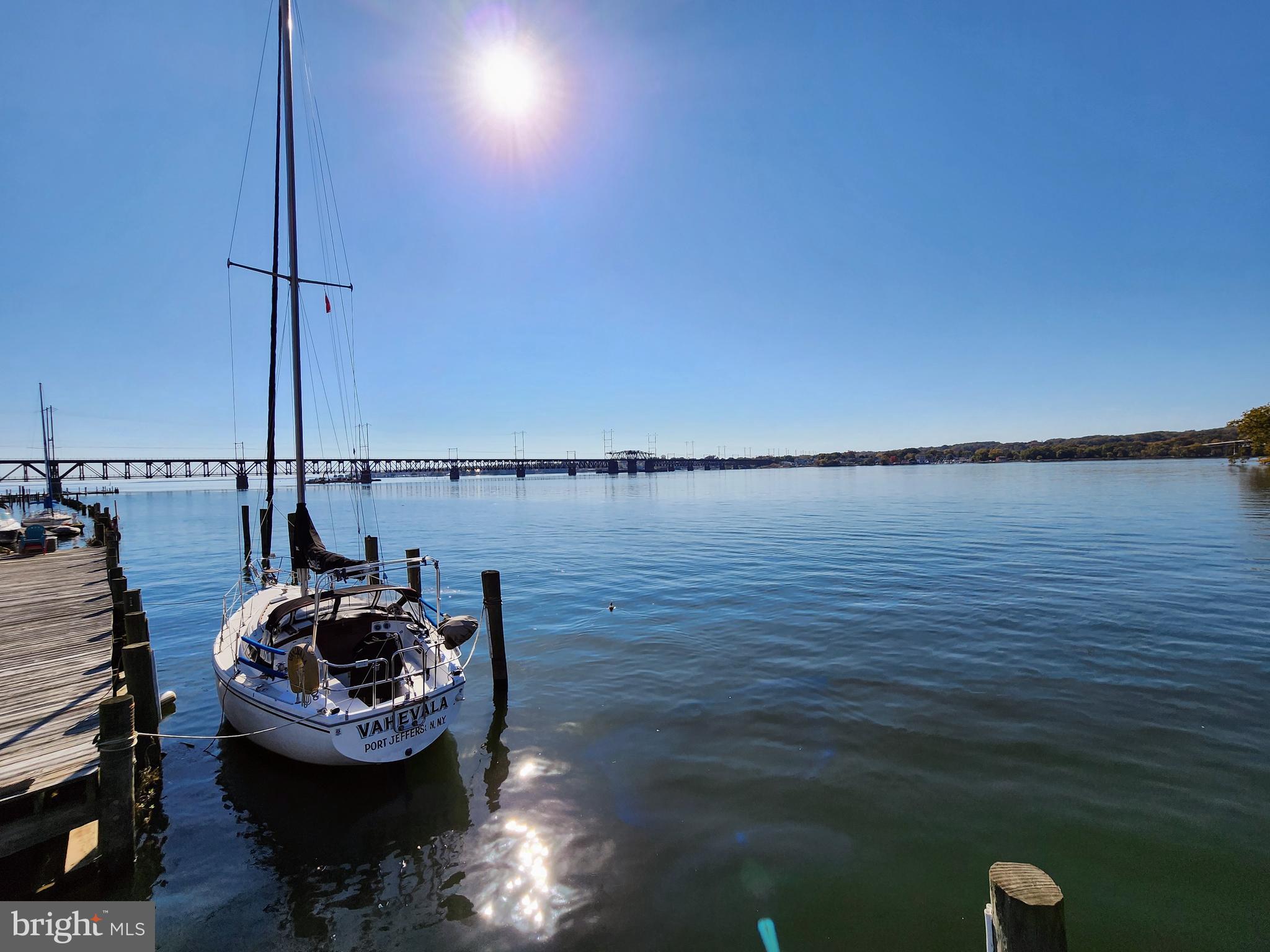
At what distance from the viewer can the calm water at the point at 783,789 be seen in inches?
237

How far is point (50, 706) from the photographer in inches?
332

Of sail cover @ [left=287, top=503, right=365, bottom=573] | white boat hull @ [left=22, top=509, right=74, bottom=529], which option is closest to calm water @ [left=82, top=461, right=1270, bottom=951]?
sail cover @ [left=287, top=503, right=365, bottom=573]

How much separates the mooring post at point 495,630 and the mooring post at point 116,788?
20.0 ft

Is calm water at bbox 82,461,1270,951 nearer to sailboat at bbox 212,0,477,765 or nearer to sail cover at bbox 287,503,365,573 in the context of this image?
sailboat at bbox 212,0,477,765

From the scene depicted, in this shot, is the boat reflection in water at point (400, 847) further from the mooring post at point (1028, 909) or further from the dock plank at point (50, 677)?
the mooring post at point (1028, 909)

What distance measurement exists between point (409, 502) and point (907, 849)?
318ft

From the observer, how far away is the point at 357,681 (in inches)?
378

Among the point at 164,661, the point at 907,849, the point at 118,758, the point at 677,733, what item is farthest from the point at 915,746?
the point at 164,661

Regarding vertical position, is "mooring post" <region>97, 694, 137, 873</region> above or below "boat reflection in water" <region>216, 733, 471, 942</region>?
above

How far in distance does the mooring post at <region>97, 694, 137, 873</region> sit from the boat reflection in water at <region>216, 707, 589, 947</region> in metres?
1.40

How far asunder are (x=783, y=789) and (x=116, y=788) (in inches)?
327

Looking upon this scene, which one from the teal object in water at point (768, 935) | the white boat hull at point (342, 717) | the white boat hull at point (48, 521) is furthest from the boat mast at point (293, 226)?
the white boat hull at point (48, 521)

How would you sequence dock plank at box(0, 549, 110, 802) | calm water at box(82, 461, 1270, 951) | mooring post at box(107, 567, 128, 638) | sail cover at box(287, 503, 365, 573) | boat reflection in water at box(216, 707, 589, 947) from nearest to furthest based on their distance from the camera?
1. calm water at box(82, 461, 1270, 951)
2. boat reflection in water at box(216, 707, 589, 947)
3. dock plank at box(0, 549, 110, 802)
4. sail cover at box(287, 503, 365, 573)
5. mooring post at box(107, 567, 128, 638)

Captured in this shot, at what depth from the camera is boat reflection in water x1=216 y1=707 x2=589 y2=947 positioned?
20.1 feet
